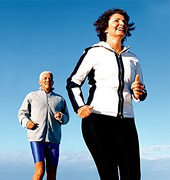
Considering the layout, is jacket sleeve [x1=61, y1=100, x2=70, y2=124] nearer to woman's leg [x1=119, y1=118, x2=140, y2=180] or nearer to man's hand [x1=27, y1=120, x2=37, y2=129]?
man's hand [x1=27, y1=120, x2=37, y2=129]

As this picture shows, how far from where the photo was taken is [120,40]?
13.3 feet

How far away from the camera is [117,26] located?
401 cm

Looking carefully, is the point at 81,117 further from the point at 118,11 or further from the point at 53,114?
the point at 53,114

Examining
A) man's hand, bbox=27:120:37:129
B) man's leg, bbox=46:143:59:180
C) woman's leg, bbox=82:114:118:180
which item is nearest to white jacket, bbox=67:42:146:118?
woman's leg, bbox=82:114:118:180

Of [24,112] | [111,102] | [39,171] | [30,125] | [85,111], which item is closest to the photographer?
[85,111]

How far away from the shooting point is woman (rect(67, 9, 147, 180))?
3.59m

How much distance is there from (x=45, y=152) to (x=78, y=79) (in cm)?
343

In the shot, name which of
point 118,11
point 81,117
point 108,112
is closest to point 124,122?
point 108,112

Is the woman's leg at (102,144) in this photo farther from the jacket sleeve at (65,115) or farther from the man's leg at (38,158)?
the jacket sleeve at (65,115)

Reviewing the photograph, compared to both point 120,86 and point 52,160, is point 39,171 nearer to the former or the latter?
point 52,160

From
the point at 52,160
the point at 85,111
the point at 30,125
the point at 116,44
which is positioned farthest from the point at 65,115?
the point at 85,111

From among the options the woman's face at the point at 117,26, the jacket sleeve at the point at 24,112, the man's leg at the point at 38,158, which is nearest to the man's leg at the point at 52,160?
the man's leg at the point at 38,158

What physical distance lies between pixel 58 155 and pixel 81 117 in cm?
357

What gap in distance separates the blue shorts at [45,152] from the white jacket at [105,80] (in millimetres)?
3231
